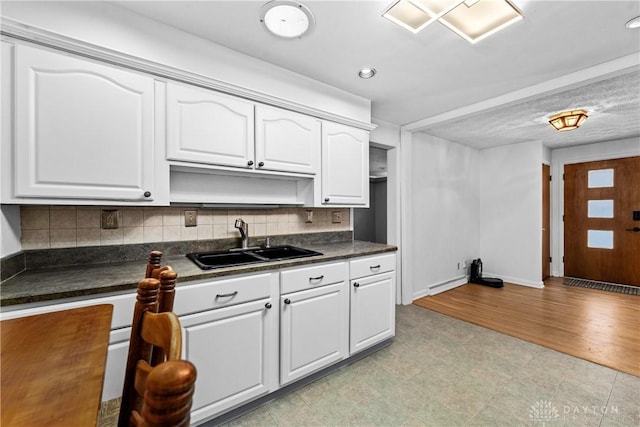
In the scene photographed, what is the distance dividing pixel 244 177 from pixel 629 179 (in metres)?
5.69

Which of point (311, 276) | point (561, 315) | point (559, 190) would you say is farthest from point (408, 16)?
point (559, 190)

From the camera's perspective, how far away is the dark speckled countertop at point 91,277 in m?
1.14

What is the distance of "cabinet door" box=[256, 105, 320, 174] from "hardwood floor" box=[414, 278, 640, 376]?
2541 millimetres

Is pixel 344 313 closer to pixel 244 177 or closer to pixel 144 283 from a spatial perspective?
pixel 244 177

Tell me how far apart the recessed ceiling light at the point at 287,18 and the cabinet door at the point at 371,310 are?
1.76 m

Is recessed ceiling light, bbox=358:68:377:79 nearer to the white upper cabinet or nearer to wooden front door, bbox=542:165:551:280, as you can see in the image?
the white upper cabinet

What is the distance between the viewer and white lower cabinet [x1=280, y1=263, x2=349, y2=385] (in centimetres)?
178

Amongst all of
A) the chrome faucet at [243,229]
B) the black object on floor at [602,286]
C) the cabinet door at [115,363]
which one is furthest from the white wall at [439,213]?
the cabinet door at [115,363]

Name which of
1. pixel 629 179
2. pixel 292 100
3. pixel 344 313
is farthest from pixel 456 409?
pixel 629 179

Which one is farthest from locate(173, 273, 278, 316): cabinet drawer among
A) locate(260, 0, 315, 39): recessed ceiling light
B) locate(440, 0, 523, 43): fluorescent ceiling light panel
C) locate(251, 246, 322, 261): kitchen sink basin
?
locate(440, 0, 523, 43): fluorescent ceiling light panel

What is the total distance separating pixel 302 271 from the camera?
1.84 meters

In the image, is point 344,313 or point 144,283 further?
point 344,313

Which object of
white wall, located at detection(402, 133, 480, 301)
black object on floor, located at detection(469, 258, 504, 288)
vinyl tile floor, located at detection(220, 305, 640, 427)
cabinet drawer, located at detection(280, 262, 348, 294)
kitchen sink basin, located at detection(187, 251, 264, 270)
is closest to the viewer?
vinyl tile floor, located at detection(220, 305, 640, 427)

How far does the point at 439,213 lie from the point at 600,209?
8.98 ft
